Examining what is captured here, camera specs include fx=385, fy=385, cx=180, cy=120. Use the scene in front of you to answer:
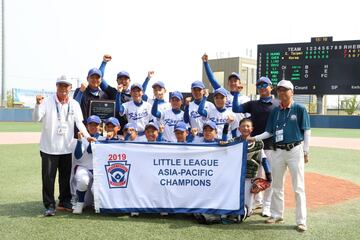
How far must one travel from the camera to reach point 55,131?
5207mm

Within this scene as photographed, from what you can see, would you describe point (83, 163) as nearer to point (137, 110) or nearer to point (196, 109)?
point (137, 110)

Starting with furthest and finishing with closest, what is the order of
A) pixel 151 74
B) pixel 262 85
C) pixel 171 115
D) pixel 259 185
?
pixel 151 74 → pixel 171 115 → pixel 262 85 → pixel 259 185

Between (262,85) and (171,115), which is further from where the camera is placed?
(171,115)

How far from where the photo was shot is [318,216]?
17.8ft

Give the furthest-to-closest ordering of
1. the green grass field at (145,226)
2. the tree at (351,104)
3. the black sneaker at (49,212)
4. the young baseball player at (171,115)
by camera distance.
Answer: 1. the tree at (351,104)
2. the young baseball player at (171,115)
3. the black sneaker at (49,212)
4. the green grass field at (145,226)

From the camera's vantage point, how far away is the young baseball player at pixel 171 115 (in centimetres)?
632

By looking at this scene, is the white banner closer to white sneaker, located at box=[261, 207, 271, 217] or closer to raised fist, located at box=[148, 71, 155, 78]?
white sneaker, located at box=[261, 207, 271, 217]

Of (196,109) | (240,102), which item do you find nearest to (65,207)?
(196,109)

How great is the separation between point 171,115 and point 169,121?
0.34 ft

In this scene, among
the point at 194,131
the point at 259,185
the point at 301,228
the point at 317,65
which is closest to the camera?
the point at 301,228

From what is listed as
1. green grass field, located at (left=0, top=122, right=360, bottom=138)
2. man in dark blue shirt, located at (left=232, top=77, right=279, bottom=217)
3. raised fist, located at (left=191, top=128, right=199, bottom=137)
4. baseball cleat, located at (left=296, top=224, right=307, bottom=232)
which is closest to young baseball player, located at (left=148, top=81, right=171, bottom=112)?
raised fist, located at (left=191, top=128, right=199, bottom=137)

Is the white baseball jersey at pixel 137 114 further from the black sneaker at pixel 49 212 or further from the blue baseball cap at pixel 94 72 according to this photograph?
the black sneaker at pixel 49 212

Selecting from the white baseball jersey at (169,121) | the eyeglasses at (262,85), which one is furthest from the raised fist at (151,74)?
the eyeglasses at (262,85)

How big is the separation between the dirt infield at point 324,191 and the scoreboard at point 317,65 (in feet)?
53.8
